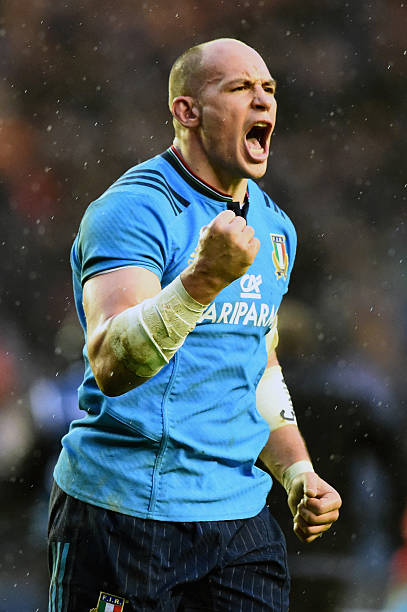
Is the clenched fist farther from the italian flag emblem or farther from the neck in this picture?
the italian flag emblem

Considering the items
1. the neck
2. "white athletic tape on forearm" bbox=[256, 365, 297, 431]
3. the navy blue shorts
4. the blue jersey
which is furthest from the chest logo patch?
the navy blue shorts

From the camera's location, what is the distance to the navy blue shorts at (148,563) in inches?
80.5

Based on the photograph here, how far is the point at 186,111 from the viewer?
2.39m

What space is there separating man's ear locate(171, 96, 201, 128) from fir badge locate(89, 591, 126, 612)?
1.17 meters

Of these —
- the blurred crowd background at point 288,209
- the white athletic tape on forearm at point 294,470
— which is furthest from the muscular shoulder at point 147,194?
the blurred crowd background at point 288,209

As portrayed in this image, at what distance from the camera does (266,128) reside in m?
2.36

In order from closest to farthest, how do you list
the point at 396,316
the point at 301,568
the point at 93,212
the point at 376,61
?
the point at 93,212 → the point at 301,568 → the point at 396,316 → the point at 376,61

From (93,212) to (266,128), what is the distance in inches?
22.6

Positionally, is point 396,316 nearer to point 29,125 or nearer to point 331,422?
point 331,422

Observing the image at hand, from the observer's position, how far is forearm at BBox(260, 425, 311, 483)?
2.49 meters

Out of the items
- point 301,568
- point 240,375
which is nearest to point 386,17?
point 301,568

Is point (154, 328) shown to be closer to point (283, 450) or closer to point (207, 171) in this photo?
point (207, 171)

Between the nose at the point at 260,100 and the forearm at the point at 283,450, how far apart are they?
88cm

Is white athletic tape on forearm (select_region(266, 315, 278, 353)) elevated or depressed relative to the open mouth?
depressed
